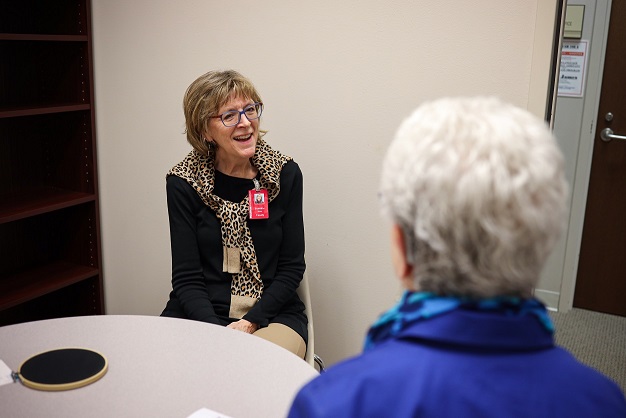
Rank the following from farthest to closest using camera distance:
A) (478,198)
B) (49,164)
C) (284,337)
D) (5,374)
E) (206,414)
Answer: (49,164)
(284,337)
(5,374)
(206,414)
(478,198)

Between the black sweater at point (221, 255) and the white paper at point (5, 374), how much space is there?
709 mm

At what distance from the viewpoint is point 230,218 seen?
2307 mm

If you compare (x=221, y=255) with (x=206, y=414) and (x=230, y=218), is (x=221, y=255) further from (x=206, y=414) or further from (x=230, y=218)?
(x=206, y=414)

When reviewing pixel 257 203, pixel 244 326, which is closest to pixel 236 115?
pixel 257 203

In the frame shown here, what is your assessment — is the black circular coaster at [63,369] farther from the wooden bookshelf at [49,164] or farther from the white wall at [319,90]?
the wooden bookshelf at [49,164]

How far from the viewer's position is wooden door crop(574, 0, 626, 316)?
3.72m

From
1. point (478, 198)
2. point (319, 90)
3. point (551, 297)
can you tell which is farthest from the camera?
point (551, 297)

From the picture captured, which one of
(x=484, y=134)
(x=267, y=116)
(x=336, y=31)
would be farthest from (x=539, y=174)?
(x=267, y=116)

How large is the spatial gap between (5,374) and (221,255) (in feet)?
2.92

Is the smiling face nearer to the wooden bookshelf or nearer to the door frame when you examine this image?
the wooden bookshelf

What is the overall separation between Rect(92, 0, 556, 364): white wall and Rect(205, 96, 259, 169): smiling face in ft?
1.48

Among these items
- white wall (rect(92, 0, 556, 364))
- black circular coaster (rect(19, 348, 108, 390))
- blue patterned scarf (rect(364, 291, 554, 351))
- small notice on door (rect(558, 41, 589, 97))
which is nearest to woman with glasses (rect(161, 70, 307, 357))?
white wall (rect(92, 0, 556, 364))

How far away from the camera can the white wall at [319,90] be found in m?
2.40

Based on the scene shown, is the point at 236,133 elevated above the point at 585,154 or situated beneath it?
elevated above
